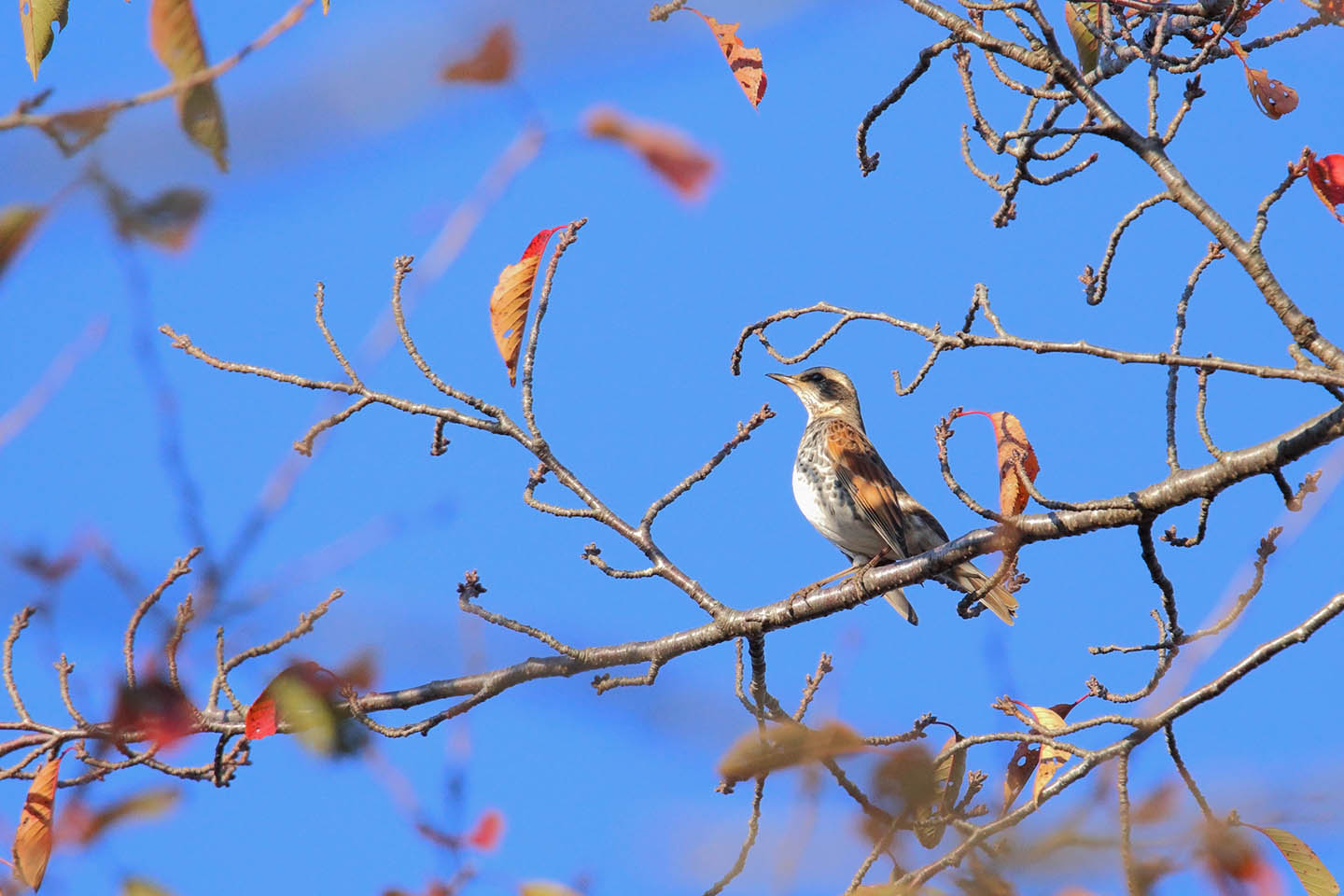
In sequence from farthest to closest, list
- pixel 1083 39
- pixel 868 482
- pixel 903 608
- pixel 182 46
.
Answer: pixel 868 482, pixel 903 608, pixel 1083 39, pixel 182 46

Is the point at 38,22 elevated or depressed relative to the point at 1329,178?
elevated

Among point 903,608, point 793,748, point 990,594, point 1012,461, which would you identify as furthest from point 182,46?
point 903,608

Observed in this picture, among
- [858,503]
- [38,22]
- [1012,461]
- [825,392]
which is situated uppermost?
[825,392]

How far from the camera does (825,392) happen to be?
1099 cm

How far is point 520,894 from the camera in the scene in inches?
156

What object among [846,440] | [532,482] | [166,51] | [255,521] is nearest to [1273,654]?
[532,482]

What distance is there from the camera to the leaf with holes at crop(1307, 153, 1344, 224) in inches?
159

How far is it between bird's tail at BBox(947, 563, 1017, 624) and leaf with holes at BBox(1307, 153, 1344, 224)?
3.67 meters

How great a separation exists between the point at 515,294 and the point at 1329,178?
2.91 m

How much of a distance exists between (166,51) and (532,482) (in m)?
3.42

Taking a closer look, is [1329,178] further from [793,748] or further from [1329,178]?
[793,748]

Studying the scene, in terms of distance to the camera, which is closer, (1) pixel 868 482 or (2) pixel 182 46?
(2) pixel 182 46

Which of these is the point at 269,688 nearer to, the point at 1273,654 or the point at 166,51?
the point at 166,51

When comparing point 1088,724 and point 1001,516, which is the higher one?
point 1001,516
